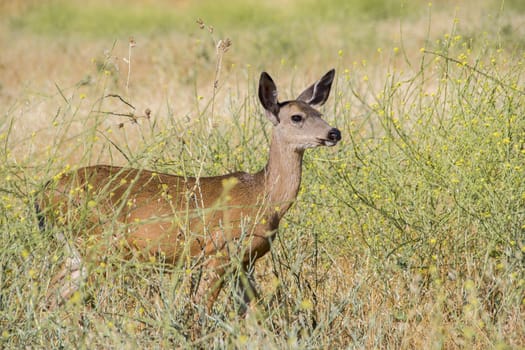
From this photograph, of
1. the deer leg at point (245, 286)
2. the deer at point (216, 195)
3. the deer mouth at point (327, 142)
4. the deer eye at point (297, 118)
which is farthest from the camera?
the deer eye at point (297, 118)

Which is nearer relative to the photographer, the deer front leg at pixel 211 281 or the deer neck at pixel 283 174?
the deer front leg at pixel 211 281

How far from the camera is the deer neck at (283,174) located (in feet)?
19.8

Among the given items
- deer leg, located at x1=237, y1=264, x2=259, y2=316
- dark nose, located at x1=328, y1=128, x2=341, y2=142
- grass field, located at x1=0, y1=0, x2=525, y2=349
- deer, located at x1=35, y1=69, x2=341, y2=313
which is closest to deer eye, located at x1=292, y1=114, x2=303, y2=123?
deer, located at x1=35, y1=69, x2=341, y2=313

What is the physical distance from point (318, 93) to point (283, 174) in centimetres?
91

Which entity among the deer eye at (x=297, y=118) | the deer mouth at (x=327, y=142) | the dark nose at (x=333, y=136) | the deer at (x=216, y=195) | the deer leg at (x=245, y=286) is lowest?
the deer leg at (x=245, y=286)

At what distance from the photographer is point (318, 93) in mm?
6715

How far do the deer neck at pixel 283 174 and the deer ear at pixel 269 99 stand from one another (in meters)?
0.20

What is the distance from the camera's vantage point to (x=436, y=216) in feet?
19.7

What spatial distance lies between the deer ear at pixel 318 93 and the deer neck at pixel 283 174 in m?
0.66

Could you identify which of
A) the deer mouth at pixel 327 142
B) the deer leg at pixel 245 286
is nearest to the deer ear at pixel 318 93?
the deer mouth at pixel 327 142

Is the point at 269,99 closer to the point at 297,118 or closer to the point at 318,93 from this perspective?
the point at 297,118

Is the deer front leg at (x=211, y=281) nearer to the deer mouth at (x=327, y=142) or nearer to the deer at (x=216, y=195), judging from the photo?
the deer at (x=216, y=195)

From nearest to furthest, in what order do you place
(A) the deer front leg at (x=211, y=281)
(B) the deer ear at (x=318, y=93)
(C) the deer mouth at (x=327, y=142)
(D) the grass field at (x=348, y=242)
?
(D) the grass field at (x=348, y=242) → (A) the deer front leg at (x=211, y=281) → (C) the deer mouth at (x=327, y=142) → (B) the deer ear at (x=318, y=93)

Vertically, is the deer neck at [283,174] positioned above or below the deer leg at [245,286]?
above
